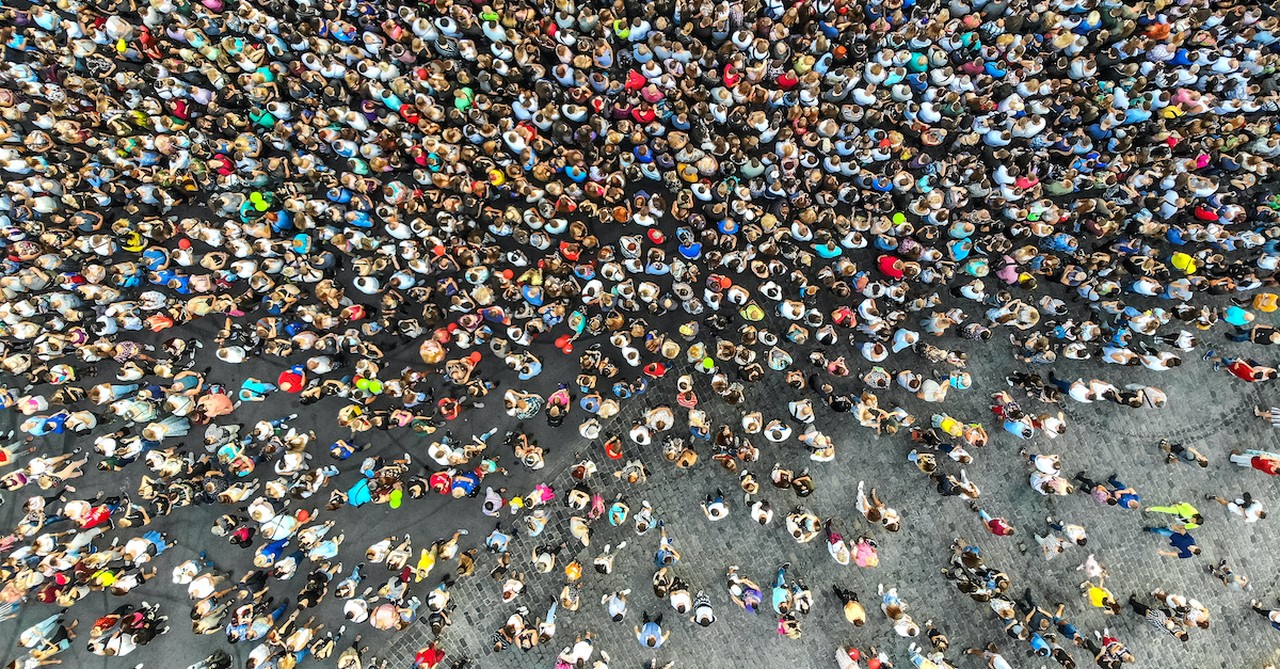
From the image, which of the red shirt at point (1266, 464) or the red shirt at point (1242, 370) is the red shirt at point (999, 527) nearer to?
the red shirt at point (1266, 464)

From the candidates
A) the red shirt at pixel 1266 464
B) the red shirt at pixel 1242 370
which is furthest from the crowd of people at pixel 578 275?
the red shirt at pixel 1266 464

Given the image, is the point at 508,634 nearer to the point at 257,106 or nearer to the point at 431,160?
the point at 431,160

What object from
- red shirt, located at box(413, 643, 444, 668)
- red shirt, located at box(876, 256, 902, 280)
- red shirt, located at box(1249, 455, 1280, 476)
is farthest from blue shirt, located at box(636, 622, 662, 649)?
red shirt, located at box(1249, 455, 1280, 476)

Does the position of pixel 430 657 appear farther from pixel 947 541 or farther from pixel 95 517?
pixel 947 541

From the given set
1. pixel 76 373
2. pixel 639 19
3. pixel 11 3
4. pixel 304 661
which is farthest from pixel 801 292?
pixel 11 3

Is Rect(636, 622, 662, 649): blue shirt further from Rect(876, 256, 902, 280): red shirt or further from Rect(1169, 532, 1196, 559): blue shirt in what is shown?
Rect(1169, 532, 1196, 559): blue shirt

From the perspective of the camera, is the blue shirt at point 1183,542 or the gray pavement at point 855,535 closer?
the blue shirt at point 1183,542

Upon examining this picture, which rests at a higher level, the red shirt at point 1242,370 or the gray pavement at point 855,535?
the red shirt at point 1242,370

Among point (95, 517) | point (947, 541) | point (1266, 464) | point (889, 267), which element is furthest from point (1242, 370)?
point (95, 517)
